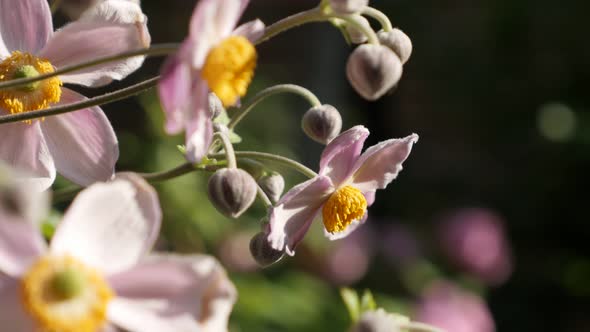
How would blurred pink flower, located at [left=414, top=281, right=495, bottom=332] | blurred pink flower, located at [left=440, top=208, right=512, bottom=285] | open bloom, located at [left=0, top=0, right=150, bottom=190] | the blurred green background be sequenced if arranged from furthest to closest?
the blurred green background < blurred pink flower, located at [left=440, top=208, right=512, bottom=285] < blurred pink flower, located at [left=414, top=281, right=495, bottom=332] < open bloom, located at [left=0, top=0, right=150, bottom=190]

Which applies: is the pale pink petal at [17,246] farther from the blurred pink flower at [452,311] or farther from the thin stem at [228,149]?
the blurred pink flower at [452,311]

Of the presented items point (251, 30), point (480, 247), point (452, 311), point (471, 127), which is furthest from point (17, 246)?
point (471, 127)

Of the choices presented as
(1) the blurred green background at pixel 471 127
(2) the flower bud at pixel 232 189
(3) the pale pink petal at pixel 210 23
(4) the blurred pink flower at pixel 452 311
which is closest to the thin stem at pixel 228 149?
(2) the flower bud at pixel 232 189

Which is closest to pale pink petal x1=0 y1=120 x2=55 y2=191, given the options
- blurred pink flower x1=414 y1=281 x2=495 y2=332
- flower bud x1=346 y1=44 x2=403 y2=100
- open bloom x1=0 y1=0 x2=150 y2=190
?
open bloom x1=0 y1=0 x2=150 y2=190

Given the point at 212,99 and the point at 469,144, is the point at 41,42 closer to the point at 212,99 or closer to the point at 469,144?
the point at 212,99

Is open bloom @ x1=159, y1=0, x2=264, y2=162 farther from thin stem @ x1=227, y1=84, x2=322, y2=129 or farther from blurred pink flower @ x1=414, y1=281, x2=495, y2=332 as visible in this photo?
blurred pink flower @ x1=414, y1=281, x2=495, y2=332

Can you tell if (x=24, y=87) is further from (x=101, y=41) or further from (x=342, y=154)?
(x=342, y=154)
